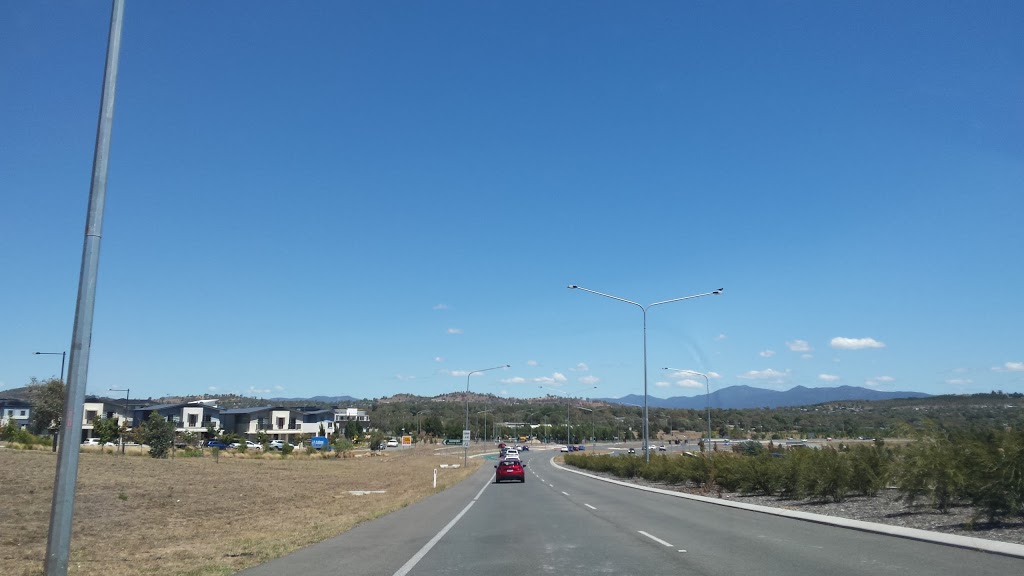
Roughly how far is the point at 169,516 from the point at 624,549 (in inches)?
650

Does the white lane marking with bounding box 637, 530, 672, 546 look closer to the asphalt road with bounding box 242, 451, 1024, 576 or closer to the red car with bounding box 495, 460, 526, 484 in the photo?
the asphalt road with bounding box 242, 451, 1024, 576

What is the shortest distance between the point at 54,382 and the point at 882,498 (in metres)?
69.0

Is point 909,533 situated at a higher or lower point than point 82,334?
lower

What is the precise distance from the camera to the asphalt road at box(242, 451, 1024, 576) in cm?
1093

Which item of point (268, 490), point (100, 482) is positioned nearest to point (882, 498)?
point (268, 490)

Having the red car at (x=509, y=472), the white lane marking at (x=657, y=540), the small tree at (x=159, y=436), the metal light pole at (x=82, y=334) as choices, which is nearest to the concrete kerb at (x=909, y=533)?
the white lane marking at (x=657, y=540)

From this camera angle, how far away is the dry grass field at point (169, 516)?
1330cm

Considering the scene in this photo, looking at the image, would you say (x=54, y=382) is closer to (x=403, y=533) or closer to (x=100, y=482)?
(x=100, y=482)

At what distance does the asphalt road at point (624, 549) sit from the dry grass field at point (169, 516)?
1706 mm

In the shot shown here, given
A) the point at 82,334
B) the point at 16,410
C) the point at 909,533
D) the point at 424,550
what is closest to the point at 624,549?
the point at 424,550

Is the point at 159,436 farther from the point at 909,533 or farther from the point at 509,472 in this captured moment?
the point at 909,533

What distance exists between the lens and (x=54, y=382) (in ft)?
213

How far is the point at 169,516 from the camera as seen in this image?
75.0 ft

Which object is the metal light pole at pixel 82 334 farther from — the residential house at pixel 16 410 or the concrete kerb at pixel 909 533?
the residential house at pixel 16 410
